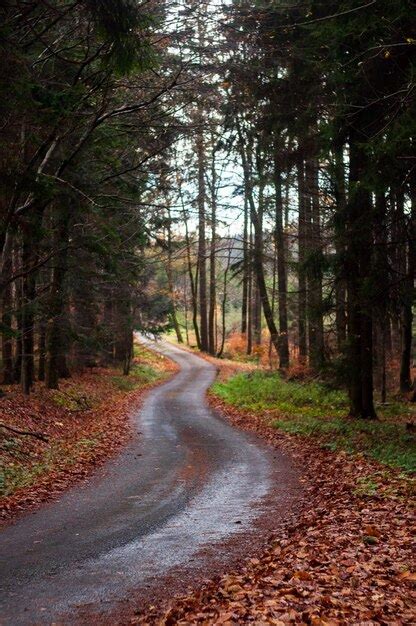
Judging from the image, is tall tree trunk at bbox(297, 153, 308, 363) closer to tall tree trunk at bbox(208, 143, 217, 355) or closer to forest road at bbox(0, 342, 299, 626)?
tall tree trunk at bbox(208, 143, 217, 355)

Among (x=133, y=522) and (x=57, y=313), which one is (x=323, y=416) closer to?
(x=57, y=313)

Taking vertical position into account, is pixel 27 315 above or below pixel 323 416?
above

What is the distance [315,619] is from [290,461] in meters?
7.81

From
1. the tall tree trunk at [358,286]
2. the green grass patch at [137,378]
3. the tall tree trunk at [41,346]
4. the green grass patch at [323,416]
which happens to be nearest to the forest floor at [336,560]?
the green grass patch at [323,416]

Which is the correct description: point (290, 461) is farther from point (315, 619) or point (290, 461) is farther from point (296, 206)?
point (296, 206)

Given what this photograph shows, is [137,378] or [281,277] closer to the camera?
[281,277]

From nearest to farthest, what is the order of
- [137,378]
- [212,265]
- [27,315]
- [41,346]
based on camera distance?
[27,315], [41,346], [137,378], [212,265]

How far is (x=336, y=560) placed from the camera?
5.94 metres

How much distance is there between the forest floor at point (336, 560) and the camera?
4.74 m

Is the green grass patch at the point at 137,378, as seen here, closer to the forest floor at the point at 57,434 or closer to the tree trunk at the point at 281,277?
the forest floor at the point at 57,434

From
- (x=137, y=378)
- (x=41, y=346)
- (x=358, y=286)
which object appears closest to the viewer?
(x=358, y=286)

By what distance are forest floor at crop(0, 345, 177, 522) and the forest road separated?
48 centimetres

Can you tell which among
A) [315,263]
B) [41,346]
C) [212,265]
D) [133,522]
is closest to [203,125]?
[315,263]

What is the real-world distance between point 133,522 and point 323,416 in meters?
10.2
